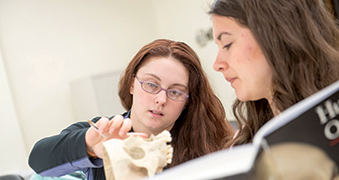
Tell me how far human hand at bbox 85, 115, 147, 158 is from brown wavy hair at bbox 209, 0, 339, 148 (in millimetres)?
354

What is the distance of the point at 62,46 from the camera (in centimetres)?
361

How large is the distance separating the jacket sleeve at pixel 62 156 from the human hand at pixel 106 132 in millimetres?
24

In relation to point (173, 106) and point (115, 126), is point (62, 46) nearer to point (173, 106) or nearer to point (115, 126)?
point (173, 106)

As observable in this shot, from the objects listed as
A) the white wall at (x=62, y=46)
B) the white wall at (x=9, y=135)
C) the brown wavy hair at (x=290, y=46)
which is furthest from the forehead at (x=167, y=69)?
the white wall at (x=9, y=135)

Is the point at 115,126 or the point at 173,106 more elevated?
the point at 115,126

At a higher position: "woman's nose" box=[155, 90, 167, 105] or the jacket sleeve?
"woman's nose" box=[155, 90, 167, 105]

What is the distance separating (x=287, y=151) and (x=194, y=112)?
940 millimetres

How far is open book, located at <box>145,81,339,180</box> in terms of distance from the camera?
0.41m

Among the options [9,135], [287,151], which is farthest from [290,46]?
[9,135]

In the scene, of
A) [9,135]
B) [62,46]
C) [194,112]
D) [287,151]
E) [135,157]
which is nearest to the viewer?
[287,151]

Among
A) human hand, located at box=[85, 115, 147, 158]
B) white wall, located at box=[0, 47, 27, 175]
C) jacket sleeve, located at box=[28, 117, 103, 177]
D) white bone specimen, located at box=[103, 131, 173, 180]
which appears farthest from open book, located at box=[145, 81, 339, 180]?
white wall, located at box=[0, 47, 27, 175]

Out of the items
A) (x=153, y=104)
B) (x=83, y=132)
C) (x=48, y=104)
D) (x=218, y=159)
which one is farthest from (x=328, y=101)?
(x=48, y=104)

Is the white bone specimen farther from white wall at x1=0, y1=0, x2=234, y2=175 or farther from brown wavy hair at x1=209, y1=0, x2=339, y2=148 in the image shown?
white wall at x1=0, y1=0, x2=234, y2=175

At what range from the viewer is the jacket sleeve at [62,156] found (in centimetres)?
96
